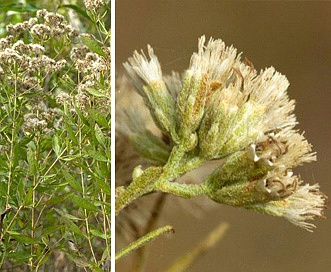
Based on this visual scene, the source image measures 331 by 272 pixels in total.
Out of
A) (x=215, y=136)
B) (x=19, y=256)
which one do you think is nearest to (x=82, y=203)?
(x=19, y=256)

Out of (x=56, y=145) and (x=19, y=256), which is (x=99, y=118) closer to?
(x=56, y=145)

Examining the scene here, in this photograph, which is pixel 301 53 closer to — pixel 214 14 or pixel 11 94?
pixel 214 14

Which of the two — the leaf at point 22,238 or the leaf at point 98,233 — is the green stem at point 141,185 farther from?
the leaf at point 22,238

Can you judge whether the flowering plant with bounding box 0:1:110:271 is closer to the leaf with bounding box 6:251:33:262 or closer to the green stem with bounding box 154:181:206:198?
the leaf with bounding box 6:251:33:262

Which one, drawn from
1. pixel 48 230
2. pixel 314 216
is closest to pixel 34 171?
pixel 48 230

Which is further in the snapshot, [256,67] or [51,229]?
[256,67]

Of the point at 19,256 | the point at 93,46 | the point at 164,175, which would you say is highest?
the point at 93,46

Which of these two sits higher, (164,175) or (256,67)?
(256,67)
